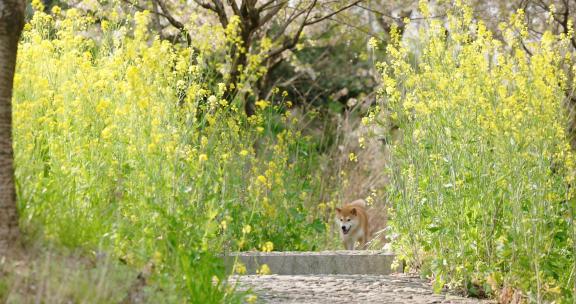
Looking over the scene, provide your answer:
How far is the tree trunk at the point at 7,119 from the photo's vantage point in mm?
4715

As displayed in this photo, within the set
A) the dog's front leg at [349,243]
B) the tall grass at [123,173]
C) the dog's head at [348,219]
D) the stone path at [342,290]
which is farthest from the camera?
the dog's front leg at [349,243]

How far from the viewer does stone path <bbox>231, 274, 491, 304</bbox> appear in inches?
240

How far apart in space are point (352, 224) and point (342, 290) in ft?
15.0

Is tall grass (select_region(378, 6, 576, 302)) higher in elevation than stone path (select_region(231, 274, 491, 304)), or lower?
higher

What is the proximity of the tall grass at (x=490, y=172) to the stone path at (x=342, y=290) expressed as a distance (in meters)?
0.20

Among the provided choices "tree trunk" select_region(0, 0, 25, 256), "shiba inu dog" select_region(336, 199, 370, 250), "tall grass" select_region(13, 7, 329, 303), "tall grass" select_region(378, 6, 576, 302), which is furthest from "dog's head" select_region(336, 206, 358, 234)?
"tree trunk" select_region(0, 0, 25, 256)

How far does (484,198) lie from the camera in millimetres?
6320

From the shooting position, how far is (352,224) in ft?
36.4

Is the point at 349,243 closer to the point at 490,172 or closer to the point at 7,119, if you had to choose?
the point at 490,172

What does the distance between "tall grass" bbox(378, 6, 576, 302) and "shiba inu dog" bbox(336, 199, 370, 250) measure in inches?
141

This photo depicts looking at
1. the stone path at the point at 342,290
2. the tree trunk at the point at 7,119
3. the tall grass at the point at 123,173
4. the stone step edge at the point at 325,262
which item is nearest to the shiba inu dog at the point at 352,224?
the stone step edge at the point at 325,262

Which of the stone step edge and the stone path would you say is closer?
the stone path

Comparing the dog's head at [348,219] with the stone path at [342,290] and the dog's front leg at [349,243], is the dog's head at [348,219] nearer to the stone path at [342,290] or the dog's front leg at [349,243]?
the dog's front leg at [349,243]

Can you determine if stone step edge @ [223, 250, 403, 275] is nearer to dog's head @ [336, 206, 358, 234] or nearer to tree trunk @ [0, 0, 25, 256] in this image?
dog's head @ [336, 206, 358, 234]
